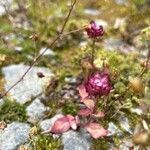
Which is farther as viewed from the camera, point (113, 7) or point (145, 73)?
point (113, 7)

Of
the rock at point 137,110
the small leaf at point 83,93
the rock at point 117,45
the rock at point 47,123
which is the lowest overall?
the rock at point 137,110

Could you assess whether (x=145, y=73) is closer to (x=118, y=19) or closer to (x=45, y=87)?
(x=45, y=87)

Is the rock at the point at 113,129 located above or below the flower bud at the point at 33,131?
below

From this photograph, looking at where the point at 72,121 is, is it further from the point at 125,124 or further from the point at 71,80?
the point at 71,80

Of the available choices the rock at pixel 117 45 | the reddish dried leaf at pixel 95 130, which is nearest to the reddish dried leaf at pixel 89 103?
the reddish dried leaf at pixel 95 130

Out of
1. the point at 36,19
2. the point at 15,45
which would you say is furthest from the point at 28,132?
the point at 36,19

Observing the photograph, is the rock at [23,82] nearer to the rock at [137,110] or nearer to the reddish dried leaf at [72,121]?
the reddish dried leaf at [72,121]

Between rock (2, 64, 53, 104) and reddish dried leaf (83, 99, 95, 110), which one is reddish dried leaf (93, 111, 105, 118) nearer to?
reddish dried leaf (83, 99, 95, 110)
